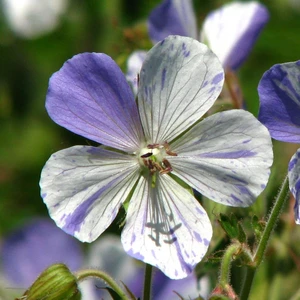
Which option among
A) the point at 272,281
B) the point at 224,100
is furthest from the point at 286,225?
the point at 224,100

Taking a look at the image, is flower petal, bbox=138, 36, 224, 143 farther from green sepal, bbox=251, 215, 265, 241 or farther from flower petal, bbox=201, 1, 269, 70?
flower petal, bbox=201, 1, 269, 70

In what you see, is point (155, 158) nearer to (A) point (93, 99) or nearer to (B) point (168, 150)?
(B) point (168, 150)

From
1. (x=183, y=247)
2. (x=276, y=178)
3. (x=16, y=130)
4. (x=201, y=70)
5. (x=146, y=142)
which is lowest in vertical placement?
(x=16, y=130)

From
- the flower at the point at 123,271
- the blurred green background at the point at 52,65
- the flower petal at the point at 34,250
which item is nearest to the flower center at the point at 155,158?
the flower at the point at 123,271

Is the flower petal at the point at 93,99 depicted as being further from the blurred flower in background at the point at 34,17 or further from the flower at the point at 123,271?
the blurred flower in background at the point at 34,17

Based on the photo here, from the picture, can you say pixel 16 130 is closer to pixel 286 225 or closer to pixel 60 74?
pixel 286 225

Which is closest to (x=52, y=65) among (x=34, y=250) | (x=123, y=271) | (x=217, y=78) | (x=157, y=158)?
(x=34, y=250)

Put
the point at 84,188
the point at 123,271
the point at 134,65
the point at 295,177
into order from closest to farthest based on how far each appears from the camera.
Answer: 1. the point at 295,177
2. the point at 84,188
3. the point at 134,65
4. the point at 123,271
